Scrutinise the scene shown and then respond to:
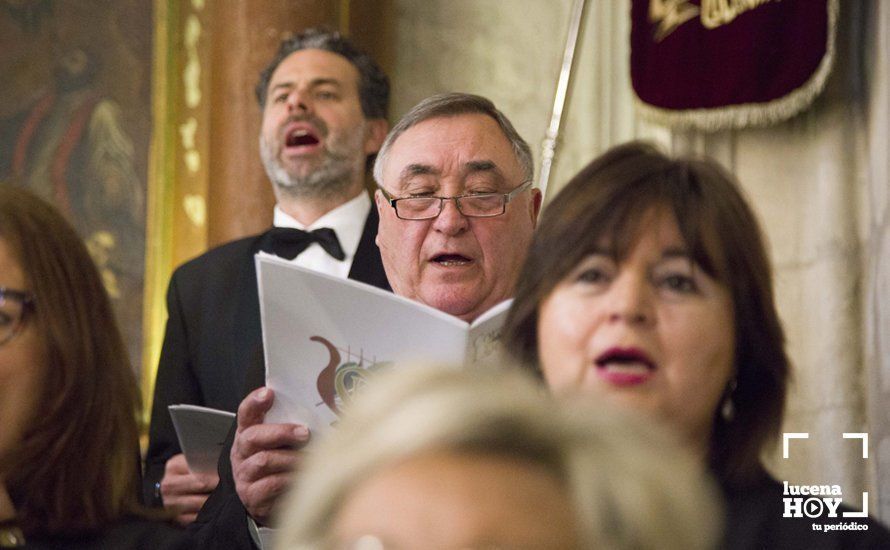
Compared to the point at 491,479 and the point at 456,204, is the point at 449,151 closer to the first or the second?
the point at 456,204

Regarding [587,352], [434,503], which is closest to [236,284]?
[587,352]

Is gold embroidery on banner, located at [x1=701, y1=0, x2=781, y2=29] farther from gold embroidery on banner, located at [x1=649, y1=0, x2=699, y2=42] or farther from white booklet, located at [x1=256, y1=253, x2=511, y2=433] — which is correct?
white booklet, located at [x1=256, y1=253, x2=511, y2=433]

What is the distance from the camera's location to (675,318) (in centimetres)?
183

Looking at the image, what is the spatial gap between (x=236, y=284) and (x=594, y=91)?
1.39 metres

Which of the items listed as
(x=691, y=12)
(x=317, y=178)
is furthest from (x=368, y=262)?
(x=691, y=12)

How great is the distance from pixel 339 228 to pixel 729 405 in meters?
2.06

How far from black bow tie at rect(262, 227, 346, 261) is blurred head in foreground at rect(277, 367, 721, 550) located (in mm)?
2615

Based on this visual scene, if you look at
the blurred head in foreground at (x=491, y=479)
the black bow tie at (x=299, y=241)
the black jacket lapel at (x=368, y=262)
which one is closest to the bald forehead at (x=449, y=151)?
the black jacket lapel at (x=368, y=262)

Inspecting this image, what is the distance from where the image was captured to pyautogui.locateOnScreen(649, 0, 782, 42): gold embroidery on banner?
357 cm

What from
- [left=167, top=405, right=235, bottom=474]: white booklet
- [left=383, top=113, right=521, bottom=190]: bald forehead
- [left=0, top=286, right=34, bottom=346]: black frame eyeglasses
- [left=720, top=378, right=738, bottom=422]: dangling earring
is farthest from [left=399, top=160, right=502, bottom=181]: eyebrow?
[left=720, top=378, right=738, bottom=422]: dangling earring

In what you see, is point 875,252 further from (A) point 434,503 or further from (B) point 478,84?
(A) point 434,503

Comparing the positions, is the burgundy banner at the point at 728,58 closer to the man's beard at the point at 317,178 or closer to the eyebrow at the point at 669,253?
the man's beard at the point at 317,178

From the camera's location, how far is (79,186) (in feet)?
16.6

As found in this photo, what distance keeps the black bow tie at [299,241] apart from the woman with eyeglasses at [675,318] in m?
1.81
